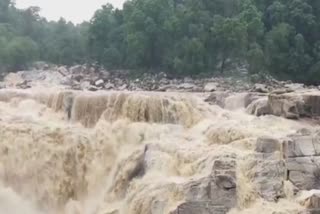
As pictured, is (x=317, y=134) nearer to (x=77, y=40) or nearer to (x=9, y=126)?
(x=9, y=126)

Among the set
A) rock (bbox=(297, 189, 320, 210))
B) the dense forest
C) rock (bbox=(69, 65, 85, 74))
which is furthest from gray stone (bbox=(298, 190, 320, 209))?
rock (bbox=(69, 65, 85, 74))

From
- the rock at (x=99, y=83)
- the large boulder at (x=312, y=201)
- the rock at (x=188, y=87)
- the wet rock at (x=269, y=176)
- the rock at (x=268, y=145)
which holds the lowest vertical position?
the large boulder at (x=312, y=201)

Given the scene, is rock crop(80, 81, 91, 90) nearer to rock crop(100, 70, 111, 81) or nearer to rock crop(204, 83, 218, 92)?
rock crop(100, 70, 111, 81)

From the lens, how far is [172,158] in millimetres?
→ 12180

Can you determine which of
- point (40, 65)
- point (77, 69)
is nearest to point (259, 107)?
point (77, 69)

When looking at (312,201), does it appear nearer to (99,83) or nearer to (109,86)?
(109,86)

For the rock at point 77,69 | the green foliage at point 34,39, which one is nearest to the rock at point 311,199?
the rock at point 77,69

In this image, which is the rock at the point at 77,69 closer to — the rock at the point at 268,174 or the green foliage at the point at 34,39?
the green foliage at the point at 34,39

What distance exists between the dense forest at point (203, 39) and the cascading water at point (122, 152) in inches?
539

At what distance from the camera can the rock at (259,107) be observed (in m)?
15.6

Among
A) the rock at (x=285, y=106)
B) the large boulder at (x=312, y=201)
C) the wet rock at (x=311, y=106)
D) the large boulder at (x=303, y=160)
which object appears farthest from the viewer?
the wet rock at (x=311, y=106)

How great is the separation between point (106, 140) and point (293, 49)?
55.9 feet

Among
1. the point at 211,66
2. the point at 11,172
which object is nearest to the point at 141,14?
the point at 211,66

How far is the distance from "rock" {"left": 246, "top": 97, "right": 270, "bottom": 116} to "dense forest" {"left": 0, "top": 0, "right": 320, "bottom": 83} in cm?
1278
